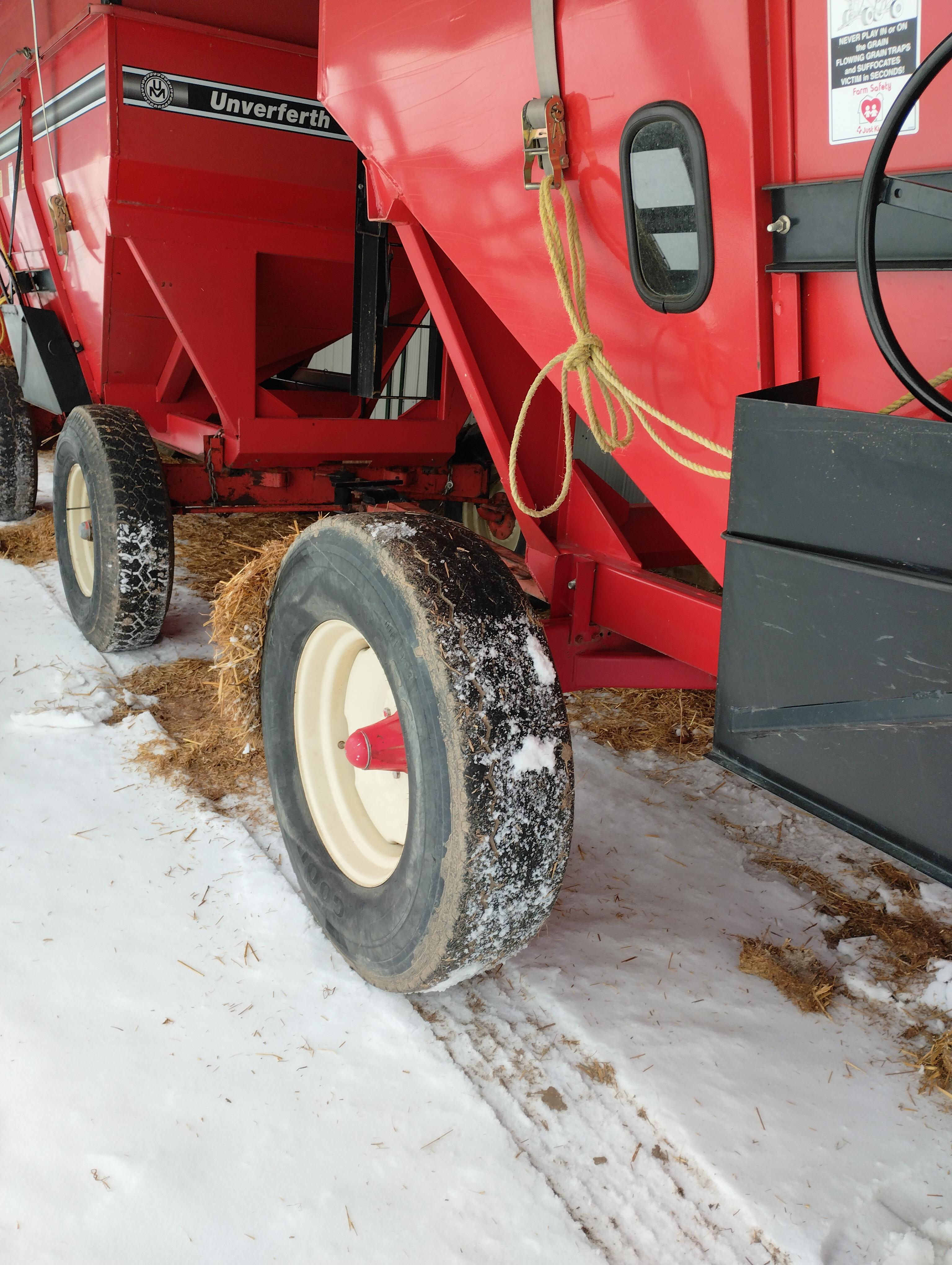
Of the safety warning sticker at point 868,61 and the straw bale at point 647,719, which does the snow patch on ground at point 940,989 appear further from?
the safety warning sticker at point 868,61

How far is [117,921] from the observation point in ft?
7.10

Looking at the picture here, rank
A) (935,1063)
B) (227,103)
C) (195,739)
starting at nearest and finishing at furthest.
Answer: (935,1063)
(195,739)
(227,103)

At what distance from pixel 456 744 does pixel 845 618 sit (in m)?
0.65

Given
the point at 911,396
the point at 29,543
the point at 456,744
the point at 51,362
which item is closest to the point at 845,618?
the point at 911,396

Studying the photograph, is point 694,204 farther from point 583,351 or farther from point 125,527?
point 125,527

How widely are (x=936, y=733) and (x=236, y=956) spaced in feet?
4.96

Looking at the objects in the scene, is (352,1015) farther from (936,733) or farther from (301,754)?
(936,733)

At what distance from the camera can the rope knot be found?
1701mm

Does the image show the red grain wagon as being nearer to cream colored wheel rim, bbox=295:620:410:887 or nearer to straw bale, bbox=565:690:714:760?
cream colored wheel rim, bbox=295:620:410:887

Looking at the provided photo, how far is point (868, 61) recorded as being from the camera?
1257mm

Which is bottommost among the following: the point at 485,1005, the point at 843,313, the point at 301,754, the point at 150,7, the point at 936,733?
Result: the point at 485,1005

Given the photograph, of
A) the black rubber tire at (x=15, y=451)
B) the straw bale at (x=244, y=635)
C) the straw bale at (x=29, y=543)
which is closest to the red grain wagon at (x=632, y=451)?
the straw bale at (x=244, y=635)

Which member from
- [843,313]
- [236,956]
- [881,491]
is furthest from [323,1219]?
[843,313]

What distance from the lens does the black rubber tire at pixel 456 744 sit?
1595mm
